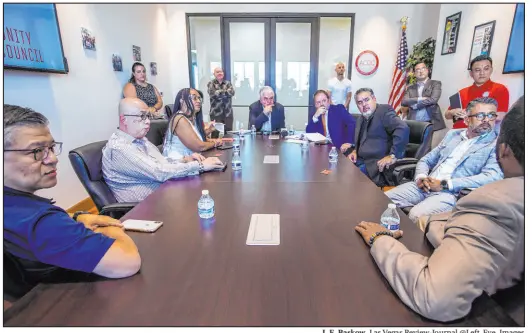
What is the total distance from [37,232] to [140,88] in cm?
376

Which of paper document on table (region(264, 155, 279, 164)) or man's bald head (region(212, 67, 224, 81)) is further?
man's bald head (region(212, 67, 224, 81))

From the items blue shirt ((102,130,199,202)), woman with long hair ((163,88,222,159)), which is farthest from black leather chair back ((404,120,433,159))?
blue shirt ((102,130,199,202))

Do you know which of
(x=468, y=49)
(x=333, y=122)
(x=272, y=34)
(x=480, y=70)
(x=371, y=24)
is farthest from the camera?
(x=272, y=34)

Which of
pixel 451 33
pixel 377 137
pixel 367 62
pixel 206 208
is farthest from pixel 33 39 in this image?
pixel 367 62

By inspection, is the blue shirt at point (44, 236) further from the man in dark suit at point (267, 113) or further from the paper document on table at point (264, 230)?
the man in dark suit at point (267, 113)

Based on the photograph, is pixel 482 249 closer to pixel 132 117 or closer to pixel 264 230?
pixel 264 230

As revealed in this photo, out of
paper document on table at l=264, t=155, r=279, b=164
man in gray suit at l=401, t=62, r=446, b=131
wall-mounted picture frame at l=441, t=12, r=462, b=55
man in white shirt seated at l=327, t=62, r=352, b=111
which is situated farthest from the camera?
man in white shirt seated at l=327, t=62, r=352, b=111

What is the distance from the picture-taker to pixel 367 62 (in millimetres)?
5941

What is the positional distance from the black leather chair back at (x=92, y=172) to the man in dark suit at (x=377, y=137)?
7.26 feet

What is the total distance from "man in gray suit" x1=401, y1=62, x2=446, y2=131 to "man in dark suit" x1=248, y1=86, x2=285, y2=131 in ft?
6.46

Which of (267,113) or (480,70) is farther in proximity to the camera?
(267,113)

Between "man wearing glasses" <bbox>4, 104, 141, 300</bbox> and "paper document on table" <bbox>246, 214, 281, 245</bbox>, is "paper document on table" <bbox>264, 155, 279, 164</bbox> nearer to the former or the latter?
"paper document on table" <bbox>246, 214, 281, 245</bbox>

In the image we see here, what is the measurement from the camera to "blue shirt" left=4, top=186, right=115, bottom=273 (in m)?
0.73
